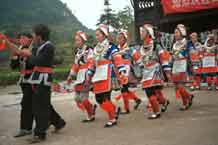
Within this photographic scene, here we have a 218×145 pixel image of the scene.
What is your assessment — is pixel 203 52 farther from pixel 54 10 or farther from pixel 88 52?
pixel 54 10

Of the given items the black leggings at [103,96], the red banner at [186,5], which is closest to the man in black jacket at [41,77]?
the black leggings at [103,96]

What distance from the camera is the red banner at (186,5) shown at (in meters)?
15.1

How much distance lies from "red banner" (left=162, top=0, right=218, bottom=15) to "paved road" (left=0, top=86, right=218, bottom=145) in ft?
20.1

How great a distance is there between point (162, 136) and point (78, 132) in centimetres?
167

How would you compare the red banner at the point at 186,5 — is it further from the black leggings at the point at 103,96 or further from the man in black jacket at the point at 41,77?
the man in black jacket at the point at 41,77

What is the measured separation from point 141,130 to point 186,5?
957 cm

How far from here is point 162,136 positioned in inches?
252

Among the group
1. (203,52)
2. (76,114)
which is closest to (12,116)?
(76,114)

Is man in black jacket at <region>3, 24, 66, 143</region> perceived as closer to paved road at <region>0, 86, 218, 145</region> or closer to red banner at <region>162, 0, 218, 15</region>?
paved road at <region>0, 86, 218, 145</region>

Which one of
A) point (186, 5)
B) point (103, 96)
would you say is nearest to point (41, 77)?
point (103, 96)

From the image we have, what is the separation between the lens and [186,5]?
51.3ft

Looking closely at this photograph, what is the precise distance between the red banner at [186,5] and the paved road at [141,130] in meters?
6.13

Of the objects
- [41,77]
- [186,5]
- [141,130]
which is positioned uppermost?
[186,5]

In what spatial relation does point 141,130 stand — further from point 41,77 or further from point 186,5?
point 186,5
